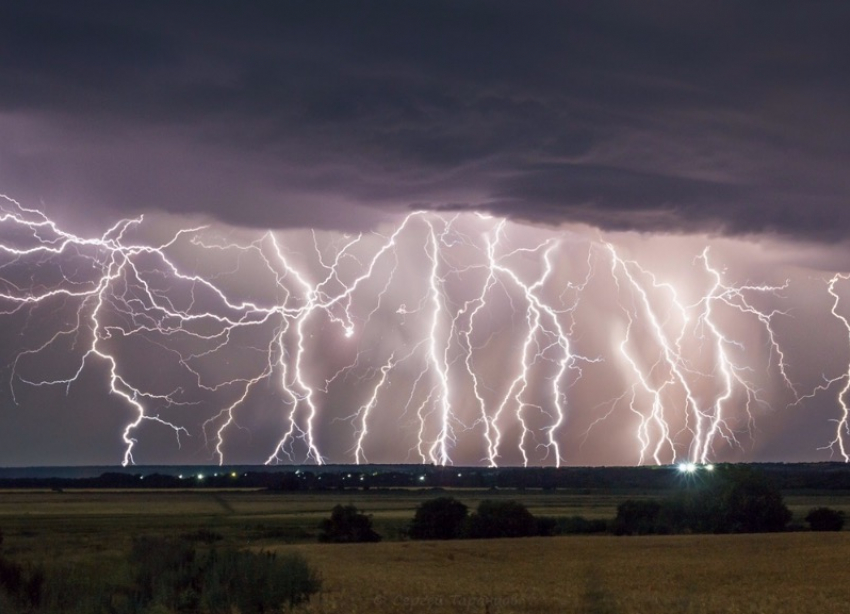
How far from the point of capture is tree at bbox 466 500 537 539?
48156 millimetres

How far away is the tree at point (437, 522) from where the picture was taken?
48.5m

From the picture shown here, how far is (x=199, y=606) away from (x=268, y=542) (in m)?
24.3

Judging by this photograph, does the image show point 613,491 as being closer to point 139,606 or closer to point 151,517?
point 151,517

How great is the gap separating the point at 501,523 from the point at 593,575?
22.4 meters

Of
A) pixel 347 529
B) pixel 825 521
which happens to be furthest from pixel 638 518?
pixel 347 529

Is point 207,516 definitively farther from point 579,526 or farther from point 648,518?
point 648,518

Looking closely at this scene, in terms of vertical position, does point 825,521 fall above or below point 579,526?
above

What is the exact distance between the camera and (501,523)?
48281mm

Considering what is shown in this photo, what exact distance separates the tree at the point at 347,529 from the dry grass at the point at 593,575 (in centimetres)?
530

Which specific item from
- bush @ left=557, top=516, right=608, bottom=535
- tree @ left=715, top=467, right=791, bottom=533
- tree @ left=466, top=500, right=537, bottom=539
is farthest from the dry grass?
bush @ left=557, top=516, right=608, bottom=535

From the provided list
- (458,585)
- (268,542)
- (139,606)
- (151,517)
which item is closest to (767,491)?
(268,542)

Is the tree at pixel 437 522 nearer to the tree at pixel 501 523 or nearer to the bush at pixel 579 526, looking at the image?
the tree at pixel 501 523

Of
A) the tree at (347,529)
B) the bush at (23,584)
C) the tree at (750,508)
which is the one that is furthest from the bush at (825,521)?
the bush at (23,584)

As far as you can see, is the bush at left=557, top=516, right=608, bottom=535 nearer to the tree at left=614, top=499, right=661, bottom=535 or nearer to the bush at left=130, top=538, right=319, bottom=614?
the tree at left=614, top=499, right=661, bottom=535
